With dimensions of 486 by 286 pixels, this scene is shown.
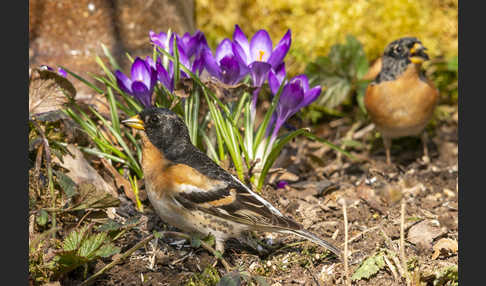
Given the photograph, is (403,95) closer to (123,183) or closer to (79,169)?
(123,183)

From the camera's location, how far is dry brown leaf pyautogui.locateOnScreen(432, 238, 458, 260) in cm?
333

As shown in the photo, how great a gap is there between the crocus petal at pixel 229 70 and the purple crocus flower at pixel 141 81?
0.44 m

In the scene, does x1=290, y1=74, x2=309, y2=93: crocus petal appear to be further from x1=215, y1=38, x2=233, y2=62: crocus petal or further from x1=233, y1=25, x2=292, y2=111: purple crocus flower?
x1=215, y1=38, x2=233, y2=62: crocus petal

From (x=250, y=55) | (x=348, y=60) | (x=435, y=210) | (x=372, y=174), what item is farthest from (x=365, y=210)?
(x=348, y=60)

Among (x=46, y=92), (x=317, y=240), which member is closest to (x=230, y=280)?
(x=317, y=240)

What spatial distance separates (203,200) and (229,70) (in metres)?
0.93

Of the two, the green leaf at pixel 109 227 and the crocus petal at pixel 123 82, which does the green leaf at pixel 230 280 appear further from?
the crocus petal at pixel 123 82

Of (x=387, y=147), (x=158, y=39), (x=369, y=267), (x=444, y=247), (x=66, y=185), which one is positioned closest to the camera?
(x=369, y=267)

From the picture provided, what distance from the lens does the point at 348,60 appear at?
566 cm

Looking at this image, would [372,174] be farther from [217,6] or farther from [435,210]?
[217,6]

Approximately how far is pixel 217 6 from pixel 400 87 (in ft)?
7.11

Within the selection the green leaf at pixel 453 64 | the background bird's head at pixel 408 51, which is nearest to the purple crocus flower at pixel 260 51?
the background bird's head at pixel 408 51

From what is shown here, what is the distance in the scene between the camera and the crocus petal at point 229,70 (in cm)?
352

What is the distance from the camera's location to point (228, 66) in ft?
11.6
